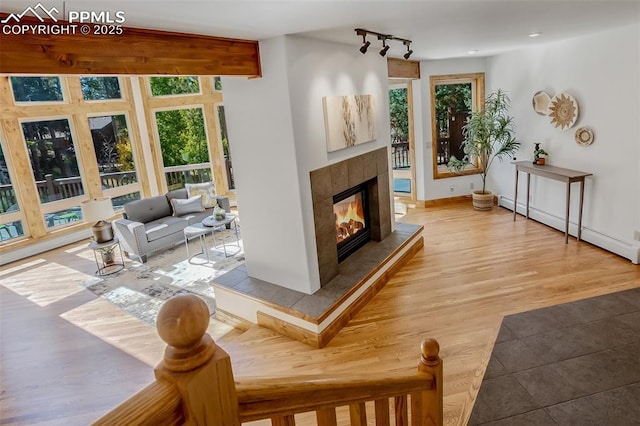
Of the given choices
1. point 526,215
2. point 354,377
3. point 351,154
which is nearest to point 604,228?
point 526,215

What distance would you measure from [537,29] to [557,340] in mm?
3210

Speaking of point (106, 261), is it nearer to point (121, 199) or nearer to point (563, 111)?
point (121, 199)

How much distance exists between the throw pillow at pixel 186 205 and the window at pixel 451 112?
4.37 meters

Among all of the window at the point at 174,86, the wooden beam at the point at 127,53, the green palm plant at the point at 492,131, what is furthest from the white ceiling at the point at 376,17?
the window at the point at 174,86

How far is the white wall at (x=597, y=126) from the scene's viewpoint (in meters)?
4.44

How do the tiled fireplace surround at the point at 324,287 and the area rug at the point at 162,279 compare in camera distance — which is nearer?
the tiled fireplace surround at the point at 324,287

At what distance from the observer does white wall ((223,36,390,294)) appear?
3389 mm

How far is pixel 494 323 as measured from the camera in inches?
138

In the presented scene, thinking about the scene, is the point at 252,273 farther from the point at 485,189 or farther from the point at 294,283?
the point at 485,189

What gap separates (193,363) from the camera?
661 millimetres

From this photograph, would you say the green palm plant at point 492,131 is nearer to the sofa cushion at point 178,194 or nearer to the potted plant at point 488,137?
the potted plant at point 488,137

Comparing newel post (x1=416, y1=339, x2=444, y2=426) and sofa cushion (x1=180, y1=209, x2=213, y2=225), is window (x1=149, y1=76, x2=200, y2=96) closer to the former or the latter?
sofa cushion (x1=180, y1=209, x2=213, y2=225)

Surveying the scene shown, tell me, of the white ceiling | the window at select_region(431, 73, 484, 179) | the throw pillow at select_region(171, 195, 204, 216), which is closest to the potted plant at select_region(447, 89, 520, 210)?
the window at select_region(431, 73, 484, 179)

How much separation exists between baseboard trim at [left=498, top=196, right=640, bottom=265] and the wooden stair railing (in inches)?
193
